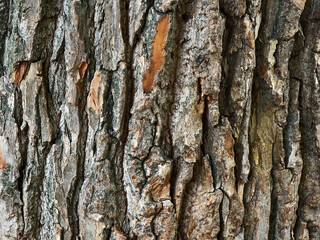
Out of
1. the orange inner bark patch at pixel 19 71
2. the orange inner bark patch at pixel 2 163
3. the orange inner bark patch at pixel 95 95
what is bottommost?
the orange inner bark patch at pixel 2 163

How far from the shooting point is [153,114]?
0.98 meters

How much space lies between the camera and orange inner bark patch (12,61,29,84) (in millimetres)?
1071

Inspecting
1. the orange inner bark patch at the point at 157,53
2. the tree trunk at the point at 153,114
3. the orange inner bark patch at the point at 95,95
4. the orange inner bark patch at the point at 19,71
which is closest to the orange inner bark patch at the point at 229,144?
the tree trunk at the point at 153,114

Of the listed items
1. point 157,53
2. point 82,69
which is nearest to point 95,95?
point 82,69

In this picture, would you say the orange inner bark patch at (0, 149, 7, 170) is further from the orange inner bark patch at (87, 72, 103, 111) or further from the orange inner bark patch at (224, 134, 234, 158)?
the orange inner bark patch at (224, 134, 234, 158)

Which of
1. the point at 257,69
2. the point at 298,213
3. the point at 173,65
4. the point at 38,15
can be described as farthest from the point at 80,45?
the point at 298,213

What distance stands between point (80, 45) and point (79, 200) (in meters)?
0.51

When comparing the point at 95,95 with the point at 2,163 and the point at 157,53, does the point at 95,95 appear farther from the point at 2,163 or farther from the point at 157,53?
the point at 2,163

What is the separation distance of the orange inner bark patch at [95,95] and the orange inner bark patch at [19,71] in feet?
0.82

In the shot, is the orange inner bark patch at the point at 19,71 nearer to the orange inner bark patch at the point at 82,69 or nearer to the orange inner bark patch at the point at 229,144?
the orange inner bark patch at the point at 82,69

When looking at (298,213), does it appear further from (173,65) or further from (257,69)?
(173,65)

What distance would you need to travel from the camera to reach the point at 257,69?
3.68 ft

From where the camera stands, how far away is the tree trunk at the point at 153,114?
98 cm

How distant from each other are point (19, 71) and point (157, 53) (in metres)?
0.48
